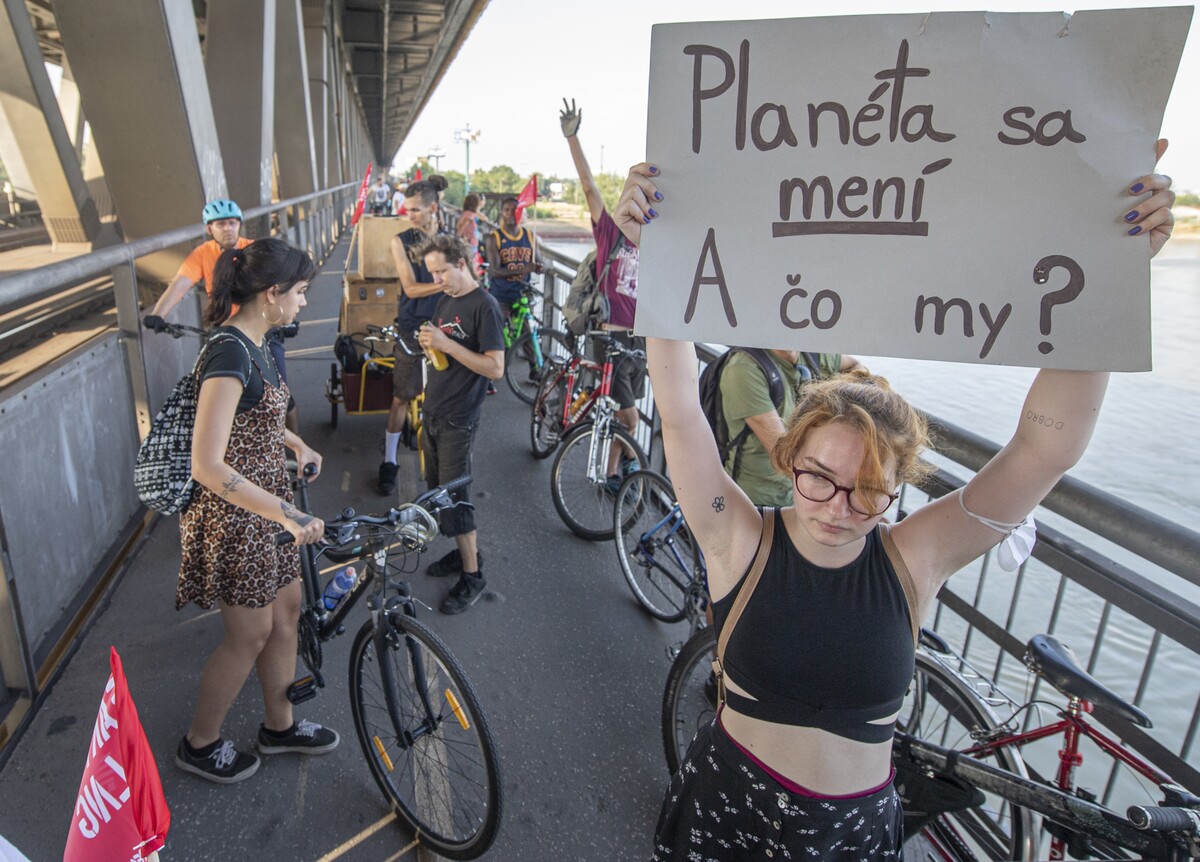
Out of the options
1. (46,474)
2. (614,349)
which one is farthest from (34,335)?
(614,349)

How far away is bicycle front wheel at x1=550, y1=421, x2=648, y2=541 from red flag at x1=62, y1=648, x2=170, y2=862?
148 inches

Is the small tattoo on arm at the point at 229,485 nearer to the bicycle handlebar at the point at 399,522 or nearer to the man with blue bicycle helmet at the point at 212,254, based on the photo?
the bicycle handlebar at the point at 399,522

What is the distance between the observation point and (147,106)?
686 centimetres

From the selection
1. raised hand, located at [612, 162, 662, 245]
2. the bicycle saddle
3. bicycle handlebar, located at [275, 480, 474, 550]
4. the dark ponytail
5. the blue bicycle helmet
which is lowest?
the bicycle saddle

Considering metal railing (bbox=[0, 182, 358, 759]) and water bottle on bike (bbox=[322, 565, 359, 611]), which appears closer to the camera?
water bottle on bike (bbox=[322, 565, 359, 611])

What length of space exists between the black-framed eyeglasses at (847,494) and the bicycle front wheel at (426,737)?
1468mm

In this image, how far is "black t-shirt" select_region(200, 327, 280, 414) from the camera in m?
2.46

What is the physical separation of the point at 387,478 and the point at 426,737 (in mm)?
3077

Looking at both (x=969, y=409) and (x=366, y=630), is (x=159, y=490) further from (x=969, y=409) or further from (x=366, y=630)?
(x=969, y=409)

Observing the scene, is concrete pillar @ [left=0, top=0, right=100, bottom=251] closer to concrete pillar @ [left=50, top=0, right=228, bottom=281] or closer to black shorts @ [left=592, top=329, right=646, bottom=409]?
concrete pillar @ [left=50, top=0, right=228, bottom=281]

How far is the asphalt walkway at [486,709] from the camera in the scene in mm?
2721

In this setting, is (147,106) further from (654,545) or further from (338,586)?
(654,545)

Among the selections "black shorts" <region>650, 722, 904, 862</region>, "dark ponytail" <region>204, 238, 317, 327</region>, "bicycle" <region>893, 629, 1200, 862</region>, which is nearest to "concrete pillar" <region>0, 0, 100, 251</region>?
"dark ponytail" <region>204, 238, 317, 327</region>

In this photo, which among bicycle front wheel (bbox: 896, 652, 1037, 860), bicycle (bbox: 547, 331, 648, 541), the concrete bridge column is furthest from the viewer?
the concrete bridge column
